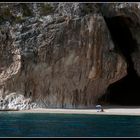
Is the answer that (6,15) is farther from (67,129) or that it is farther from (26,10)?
(67,129)

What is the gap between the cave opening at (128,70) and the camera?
46.3 metres

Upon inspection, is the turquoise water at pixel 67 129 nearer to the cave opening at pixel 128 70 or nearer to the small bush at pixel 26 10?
the small bush at pixel 26 10

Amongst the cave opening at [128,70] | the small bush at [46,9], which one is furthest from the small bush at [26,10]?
the cave opening at [128,70]

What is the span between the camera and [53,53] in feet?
136

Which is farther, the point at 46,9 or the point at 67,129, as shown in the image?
the point at 46,9

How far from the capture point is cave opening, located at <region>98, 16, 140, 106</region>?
46.3 meters

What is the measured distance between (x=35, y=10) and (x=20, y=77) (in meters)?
6.43

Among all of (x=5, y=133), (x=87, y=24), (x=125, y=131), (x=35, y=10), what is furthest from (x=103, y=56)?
(x=5, y=133)

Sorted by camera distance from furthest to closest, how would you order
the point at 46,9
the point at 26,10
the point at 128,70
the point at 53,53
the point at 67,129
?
1. the point at 128,70
2. the point at 26,10
3. the point at 46,9
4. the point at 53,53
5. the point at 67,129

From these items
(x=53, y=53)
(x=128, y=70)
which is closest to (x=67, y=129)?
(x=53, y=53)

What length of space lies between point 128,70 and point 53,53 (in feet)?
34.7

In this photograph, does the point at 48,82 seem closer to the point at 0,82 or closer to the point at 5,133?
the point at 0,82

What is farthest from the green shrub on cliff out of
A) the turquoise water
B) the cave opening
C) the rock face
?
the turquoise water

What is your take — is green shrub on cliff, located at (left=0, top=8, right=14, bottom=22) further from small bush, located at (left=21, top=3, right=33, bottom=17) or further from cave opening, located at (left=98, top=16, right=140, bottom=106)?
cave opening, located at (left=98, top=16, right=140, bottom=106)
